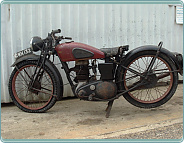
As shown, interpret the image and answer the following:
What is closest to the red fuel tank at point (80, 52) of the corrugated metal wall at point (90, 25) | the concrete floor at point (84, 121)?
the concrete floor at point (84, 121)

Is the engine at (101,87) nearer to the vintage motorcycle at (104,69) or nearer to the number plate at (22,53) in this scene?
the vintage motorcycle at (104,69)

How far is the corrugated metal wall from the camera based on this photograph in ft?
14.3

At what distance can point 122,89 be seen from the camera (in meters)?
3.83

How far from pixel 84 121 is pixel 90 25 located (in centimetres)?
221

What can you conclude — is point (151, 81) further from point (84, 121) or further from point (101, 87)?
point (84, 121)

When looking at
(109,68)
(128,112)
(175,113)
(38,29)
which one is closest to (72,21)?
(38,29)

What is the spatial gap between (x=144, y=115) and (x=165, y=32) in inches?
112

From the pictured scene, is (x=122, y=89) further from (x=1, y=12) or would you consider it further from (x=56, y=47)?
(x=1, y=12)

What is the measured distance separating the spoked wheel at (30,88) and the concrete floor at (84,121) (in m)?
0.18

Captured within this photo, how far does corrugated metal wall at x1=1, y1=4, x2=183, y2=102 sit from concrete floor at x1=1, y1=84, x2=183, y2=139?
0.79 m

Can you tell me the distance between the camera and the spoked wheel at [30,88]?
3.94 m

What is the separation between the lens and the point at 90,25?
16.1 feet

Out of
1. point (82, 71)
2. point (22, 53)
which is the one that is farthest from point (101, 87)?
point (22, 53)

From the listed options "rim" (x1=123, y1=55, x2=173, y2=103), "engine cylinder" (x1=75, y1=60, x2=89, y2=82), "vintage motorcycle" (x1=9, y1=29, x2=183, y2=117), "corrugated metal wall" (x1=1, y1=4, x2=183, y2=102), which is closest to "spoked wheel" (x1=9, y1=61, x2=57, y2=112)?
"vintage motorcycle" (x1=9, y1=29, x2=183, y2=117)
